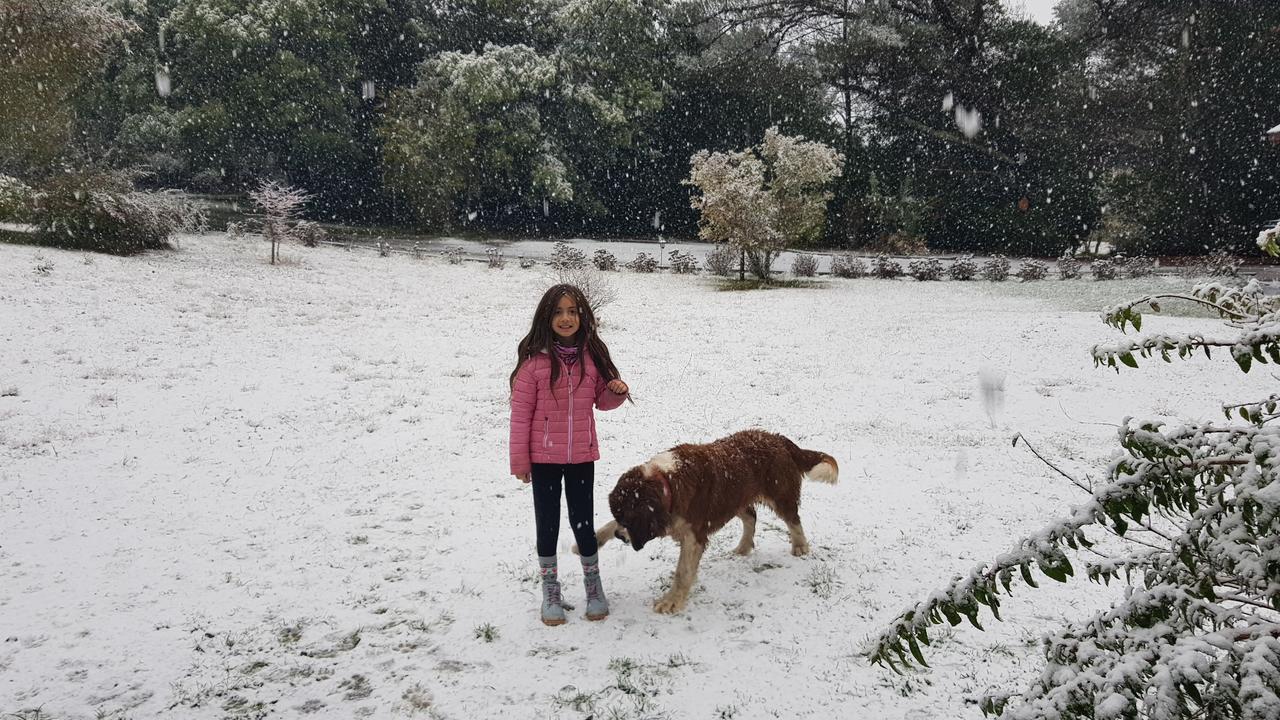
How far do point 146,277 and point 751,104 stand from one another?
91.3 ft

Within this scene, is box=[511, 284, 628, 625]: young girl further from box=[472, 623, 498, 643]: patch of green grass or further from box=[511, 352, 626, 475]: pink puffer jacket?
box=[472, 623, 498, 643]: patch of green grass

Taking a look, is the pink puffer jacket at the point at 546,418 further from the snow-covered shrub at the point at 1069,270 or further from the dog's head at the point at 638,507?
the snow-covered shrub at the point at 1069,270

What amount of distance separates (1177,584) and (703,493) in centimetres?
256

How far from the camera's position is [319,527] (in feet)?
16.7

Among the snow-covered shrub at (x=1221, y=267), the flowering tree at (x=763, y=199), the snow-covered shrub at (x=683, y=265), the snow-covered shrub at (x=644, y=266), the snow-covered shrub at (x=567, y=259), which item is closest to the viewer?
the snow-covered shrub at (x=1221, y=267)

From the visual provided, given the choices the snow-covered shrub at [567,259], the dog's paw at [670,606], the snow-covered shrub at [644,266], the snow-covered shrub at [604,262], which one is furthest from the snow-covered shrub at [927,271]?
the dog's paw at [670,606]

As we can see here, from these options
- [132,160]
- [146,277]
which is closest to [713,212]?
[146,277]

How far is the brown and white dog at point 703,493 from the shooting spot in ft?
12.2

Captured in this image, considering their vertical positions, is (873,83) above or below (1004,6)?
below

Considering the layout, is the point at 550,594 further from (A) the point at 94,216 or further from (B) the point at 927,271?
(B) the point at 927,271

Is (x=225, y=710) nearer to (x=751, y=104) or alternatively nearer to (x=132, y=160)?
(x=751, y=104)

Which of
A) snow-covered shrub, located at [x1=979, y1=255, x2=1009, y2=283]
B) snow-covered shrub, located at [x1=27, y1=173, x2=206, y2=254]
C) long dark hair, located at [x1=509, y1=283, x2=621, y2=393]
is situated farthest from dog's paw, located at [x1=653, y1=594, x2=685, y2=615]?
snow-covered shrub, located at [x1=979, y1=255, x2=1009, y2=283]

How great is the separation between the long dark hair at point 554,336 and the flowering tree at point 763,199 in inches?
636

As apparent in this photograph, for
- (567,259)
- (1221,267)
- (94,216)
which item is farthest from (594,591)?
(1221,267)
